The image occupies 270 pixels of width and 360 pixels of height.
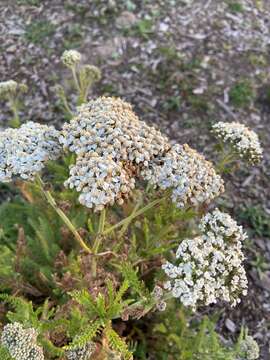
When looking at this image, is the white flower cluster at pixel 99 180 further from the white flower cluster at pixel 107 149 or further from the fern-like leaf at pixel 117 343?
the fern-like leaf at pixel 117 343

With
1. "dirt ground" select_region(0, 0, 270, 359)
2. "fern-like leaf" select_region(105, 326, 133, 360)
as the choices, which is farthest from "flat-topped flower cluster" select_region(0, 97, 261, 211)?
"dirt ground" select_region(0, 0, 270, 359)

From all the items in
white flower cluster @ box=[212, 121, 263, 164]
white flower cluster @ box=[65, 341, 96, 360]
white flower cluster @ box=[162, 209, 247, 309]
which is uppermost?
white flower cluster @ box=[212, 121, 263, 164]

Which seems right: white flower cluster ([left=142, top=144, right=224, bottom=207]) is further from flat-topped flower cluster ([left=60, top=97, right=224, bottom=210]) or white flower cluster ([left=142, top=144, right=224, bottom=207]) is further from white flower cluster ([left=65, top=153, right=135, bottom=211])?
white flower cluster ([left=65, top=153, right=135, bottom=211])

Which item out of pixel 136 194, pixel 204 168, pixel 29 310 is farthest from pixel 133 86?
pixel 29 310

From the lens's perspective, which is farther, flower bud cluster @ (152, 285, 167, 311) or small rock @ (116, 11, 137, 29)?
small rock @ (116, 11, 137, 29)

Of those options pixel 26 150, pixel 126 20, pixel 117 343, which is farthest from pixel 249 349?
pixel 126 20

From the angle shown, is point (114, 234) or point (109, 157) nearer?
point (109, 157)

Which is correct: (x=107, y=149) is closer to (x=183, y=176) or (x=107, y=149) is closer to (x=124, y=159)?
(x=124, y=159)
